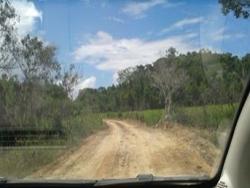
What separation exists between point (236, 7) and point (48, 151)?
1818 millimetres

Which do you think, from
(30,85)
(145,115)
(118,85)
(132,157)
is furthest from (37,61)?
(132,157)

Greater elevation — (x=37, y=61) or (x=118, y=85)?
(x=37, y=61)

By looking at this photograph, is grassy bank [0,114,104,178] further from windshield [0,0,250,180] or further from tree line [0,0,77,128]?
tree line [0,0,77,128]

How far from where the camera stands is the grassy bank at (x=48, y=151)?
17.2 ft

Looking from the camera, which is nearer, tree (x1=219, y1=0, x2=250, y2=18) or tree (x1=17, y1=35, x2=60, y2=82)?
tree (x1=219, y1=0, x2=250, y2=18)

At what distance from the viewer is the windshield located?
507cm

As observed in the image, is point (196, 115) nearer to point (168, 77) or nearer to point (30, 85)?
point (168, 77)

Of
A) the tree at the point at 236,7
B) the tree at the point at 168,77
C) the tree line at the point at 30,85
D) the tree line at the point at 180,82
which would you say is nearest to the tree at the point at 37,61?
the tree line at the point at 30,85

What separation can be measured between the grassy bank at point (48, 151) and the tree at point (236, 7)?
1260 millimetres

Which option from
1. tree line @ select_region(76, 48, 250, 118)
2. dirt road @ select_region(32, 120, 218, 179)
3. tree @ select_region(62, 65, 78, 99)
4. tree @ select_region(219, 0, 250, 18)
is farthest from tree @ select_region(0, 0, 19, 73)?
tree @ select_region(219, 0, 250, 18)

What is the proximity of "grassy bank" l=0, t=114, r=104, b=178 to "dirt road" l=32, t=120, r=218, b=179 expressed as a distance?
0.06m

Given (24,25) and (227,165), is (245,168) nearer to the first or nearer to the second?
(227,165)

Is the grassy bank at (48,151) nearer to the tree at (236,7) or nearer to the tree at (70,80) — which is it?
the tree at (70,80)

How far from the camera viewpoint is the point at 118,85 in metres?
5.24
